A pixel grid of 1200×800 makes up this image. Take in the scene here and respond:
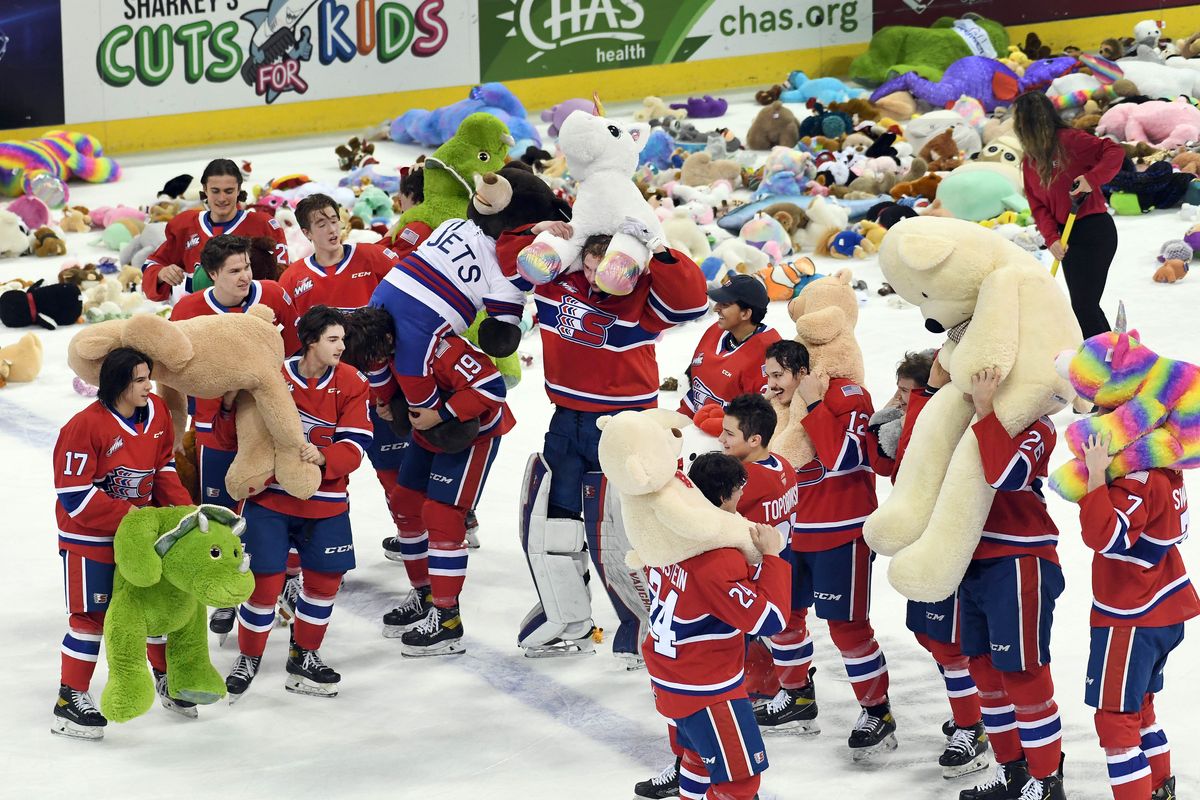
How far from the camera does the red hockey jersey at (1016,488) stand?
171 inches

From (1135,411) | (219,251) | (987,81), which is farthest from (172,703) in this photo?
(987,81)

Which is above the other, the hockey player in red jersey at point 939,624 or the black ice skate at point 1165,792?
the hockey player in red jersey at point 939,624

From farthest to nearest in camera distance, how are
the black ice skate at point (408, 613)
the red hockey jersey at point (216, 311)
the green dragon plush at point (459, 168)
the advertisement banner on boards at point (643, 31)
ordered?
the advertisement banner on boards at point (643, 31), the green dragon plush at point (459, 168), the black ice skate at point (408, 613), the red hockey jersey at point (216, 311)

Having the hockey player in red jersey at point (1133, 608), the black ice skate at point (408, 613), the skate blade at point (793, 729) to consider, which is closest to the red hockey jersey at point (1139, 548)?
the hockey player in red jersey at point (1133, 608)

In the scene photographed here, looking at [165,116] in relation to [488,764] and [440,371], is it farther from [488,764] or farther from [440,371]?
[488,764]

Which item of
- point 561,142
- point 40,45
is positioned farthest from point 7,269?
point 561,142

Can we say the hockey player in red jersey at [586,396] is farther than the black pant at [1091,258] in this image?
No

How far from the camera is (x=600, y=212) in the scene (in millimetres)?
5512

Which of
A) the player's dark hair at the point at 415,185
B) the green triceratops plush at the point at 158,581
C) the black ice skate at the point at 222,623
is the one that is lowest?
the black ice skate at the point at 222,623

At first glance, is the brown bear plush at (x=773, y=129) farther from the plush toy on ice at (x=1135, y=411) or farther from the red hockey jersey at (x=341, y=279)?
the plush toy on ice at (x=1135, y=411)

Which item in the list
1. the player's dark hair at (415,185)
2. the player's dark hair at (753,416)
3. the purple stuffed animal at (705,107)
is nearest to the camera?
the player's dark hair at (753,416)

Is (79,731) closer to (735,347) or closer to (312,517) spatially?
(312,517)

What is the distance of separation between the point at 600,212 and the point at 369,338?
929mm

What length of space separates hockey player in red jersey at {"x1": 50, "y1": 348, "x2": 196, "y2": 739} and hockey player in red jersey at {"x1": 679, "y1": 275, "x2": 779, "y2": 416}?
170 centimetres
